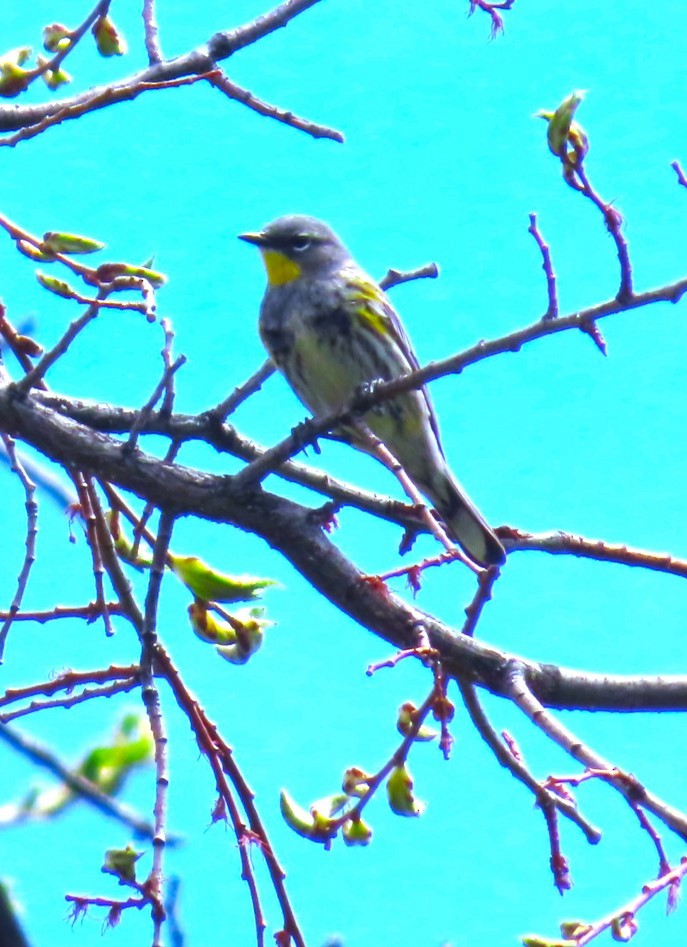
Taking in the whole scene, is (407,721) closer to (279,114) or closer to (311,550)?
(311,550)

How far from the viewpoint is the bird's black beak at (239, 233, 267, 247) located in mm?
3641

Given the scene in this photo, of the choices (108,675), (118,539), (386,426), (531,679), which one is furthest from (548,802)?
(386,426)

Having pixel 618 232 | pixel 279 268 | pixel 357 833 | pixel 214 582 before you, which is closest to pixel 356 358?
pixel 279 268

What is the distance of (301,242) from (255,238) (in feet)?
0.44

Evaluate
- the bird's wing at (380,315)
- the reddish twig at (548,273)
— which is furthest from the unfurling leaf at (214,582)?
the bird's wing at (380,315)

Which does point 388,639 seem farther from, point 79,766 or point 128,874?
point 79,766

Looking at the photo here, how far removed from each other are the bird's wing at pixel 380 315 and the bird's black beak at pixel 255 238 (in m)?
0.32

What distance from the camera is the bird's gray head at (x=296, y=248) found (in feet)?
11.5

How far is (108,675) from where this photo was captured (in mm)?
1849

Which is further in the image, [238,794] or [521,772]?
[238,794]

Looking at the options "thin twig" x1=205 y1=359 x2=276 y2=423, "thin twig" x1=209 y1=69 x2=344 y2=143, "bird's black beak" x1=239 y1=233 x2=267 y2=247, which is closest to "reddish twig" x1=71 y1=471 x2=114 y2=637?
"thin twig" x1=205 y1=359 x2=276 y2=423

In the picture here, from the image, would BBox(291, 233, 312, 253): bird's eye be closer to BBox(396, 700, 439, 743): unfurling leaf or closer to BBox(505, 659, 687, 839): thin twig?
BBox(396, 700, 439, 743): unfurling leaf

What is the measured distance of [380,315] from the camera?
3291 mm

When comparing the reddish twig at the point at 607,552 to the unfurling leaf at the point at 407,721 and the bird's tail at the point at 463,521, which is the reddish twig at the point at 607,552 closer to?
the unfurling leaf at the point at 407,721
